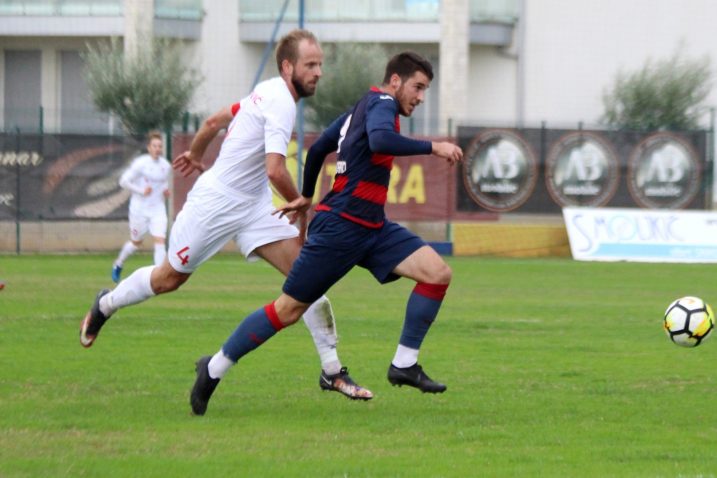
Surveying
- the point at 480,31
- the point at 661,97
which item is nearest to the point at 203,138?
the point at 661,97

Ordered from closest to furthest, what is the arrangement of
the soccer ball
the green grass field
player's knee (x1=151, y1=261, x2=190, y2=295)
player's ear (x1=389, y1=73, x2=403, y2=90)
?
the green grass field, player's ear (x1=389, y1=73, x2=403, y2=90), player's knee (x1=151, y1=261, x2=190, y2=295), the soccer ball

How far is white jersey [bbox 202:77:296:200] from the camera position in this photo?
308 inches

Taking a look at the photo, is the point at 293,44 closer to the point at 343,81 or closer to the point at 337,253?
the point at 337,253

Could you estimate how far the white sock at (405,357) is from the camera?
26.2 ft

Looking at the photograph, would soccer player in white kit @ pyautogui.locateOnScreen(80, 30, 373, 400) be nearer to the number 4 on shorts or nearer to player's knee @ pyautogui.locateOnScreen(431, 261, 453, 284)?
the number 4 on shorts

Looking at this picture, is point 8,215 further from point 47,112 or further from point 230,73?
point 230,73

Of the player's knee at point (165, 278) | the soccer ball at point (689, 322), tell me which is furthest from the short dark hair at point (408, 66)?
the soccer ball at point (689, 322)

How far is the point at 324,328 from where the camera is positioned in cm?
845

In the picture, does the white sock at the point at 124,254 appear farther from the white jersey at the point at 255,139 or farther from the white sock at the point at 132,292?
the white jersey at the point at 255,139

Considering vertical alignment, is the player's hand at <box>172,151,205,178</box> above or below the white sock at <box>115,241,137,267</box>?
above

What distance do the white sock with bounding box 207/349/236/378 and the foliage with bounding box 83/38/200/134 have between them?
29.2 m

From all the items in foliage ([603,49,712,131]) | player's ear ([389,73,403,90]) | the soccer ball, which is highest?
foliage ([603,49,712,131])

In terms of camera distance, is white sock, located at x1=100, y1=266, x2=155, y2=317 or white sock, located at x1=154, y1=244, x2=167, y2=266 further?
white sock, located at x1=154, y1=244, x2=167, y2=266

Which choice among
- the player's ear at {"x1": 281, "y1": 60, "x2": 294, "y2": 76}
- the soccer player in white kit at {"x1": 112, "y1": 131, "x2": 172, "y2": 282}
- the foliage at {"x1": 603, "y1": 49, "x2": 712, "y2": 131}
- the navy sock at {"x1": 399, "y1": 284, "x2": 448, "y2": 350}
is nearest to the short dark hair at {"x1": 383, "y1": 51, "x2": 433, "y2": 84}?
the player's ear at {"x1": 281, "y1": 60, "x2": 294, "y2": 76}
